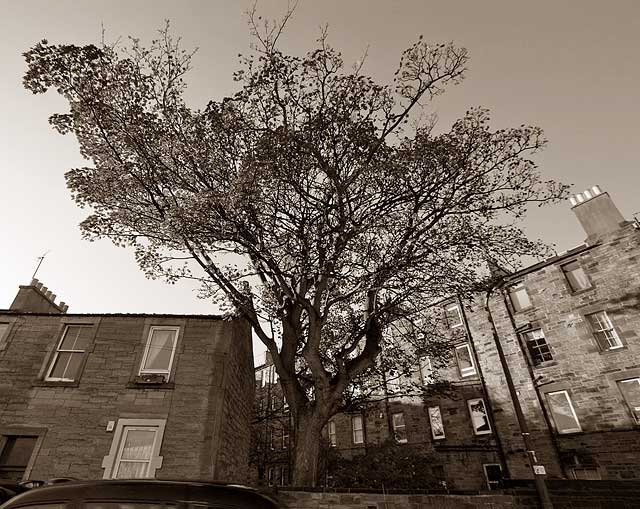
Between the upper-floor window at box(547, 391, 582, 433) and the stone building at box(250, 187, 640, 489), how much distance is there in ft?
0.16

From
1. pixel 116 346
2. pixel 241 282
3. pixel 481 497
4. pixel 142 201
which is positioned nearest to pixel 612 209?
pixel 481 497

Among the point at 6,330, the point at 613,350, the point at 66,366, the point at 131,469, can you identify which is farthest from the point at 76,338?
the point at 613,350

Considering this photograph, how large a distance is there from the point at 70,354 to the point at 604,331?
82.5 ft

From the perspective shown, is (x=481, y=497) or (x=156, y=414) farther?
(x=156, y=414)

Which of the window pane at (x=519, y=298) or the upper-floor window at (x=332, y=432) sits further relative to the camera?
the upper-floor window at (x=332, y=432)

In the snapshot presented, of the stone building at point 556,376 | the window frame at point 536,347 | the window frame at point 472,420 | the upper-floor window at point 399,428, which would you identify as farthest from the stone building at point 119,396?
the window frame at point 536,347

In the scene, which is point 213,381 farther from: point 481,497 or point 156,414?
point 481,497

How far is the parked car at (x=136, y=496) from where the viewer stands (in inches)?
118

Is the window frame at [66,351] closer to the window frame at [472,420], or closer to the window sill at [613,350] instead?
the window frame at [472,420]

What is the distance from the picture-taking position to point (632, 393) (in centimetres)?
1725

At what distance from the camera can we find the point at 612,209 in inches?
803

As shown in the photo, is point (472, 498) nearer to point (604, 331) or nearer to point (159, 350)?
point (159, 350)

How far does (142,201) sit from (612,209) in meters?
24.6

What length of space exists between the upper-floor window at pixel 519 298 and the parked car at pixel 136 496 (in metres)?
23.8
